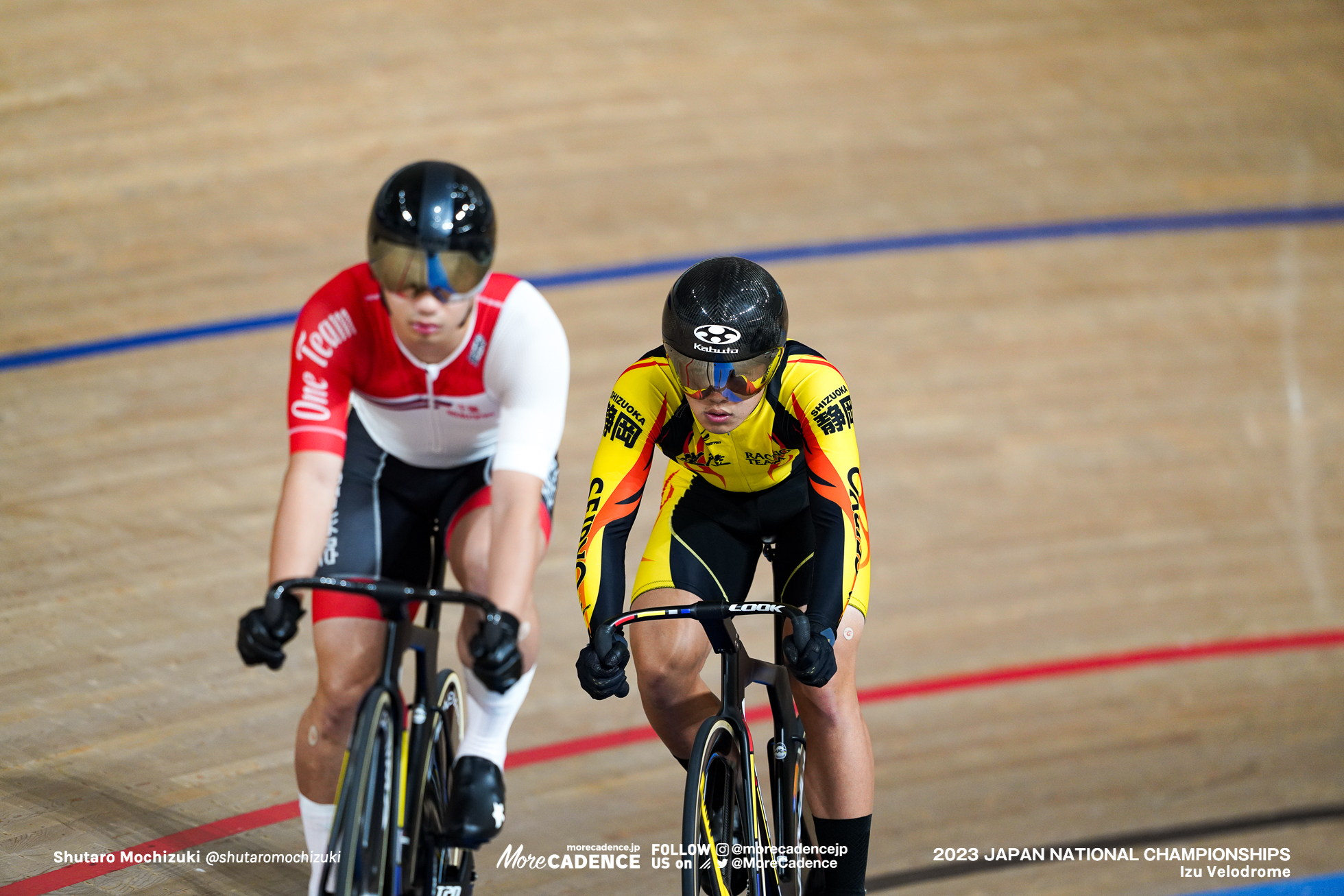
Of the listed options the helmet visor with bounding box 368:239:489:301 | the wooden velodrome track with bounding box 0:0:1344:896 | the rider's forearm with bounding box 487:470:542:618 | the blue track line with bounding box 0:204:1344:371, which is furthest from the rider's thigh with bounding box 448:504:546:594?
the blue track line with bounding box 0:204:1344:371

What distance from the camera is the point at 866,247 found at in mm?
5289

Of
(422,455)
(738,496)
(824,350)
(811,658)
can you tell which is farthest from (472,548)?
(824,350)

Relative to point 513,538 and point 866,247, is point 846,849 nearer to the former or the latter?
point 513,538

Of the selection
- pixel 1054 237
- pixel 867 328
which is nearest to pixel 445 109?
pixel 867 328

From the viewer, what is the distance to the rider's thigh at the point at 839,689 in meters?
2.29

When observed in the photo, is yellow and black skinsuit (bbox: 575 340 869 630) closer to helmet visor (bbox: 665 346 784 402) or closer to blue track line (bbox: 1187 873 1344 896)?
helmet visor (bbox: 665 346 784 402)

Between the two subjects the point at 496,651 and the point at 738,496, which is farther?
the point at 738,496

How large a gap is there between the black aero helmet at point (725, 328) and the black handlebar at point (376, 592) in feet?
1.78

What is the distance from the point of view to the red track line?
2814 mm

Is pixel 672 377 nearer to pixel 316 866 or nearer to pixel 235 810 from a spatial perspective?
pixel 316 866

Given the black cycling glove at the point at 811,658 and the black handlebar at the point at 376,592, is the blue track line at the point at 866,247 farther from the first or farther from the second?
the black cycling glove at the point at 811,658

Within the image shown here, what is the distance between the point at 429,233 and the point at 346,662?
0.74 meters

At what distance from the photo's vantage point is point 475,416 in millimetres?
2291

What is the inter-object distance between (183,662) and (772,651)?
5.80ft
